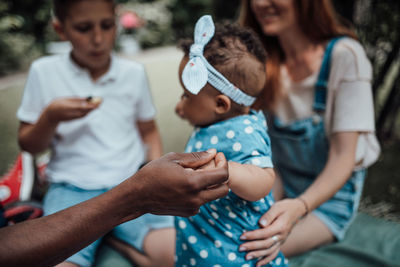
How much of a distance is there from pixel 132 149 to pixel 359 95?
1320mm

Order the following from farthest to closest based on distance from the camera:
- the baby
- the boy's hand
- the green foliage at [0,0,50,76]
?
the green foliage at [0,0,50,76]
the boy's hand
the baby

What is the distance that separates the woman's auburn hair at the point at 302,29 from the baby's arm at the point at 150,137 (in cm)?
72

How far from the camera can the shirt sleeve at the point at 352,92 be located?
1.65 metres

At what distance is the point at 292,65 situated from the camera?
6.64ft

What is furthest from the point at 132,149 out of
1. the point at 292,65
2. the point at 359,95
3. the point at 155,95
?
the point at 155,95

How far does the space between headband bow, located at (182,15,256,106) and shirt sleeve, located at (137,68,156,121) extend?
94cm

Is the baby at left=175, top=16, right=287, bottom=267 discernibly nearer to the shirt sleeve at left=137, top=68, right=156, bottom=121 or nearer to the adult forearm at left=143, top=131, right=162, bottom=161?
the shirt sleeve at left=137, top=68, right=156, bottom=121

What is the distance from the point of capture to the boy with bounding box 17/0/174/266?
1.70 metres

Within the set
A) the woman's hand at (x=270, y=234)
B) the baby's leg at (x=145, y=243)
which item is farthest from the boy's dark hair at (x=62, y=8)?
the woman's hand at (x=270, y=234)

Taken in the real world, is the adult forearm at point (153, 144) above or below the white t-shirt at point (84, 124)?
below

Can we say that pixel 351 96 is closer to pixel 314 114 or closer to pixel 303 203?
pixel 314 114

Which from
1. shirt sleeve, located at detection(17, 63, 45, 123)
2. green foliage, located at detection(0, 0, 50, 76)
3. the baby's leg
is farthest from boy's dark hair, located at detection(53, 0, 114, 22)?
green foliage, located at detection(0, 0, 50, 76)

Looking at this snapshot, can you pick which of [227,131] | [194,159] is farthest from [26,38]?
[194,159]

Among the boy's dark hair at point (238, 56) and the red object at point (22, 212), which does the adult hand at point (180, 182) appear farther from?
the red object at point (22, 212)
